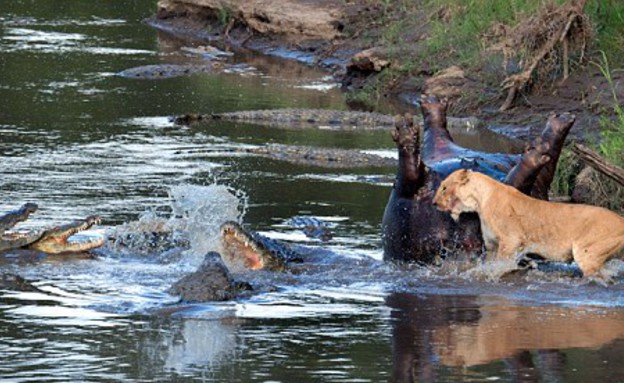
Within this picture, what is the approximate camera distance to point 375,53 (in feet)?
74.8

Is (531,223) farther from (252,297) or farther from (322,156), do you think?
(322,156)

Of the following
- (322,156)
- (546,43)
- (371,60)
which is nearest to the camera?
(322,156)

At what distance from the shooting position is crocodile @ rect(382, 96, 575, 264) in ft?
33.3

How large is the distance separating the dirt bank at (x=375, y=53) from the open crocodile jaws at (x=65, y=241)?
6976 millimetres

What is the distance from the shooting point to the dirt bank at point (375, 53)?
60.2 feet

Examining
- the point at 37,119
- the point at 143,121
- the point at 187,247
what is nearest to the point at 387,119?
the point at 143,121

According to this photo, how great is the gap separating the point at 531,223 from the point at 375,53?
13.3 m

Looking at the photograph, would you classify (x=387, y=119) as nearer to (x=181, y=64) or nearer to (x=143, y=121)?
(x=143, y=121)

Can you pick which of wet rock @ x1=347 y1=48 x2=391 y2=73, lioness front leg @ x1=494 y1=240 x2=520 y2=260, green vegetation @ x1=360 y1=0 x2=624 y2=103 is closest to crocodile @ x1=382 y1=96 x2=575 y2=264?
lioness front leg @ x1=494 y1=240 x2=520 y2=260

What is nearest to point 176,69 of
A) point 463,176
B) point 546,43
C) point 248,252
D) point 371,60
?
point 371,60

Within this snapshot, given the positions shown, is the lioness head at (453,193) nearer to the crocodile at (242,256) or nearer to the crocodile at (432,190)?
the crocodile at (432,190)

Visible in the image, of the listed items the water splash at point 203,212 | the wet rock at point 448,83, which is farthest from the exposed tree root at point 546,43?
the water splash at point 203,212

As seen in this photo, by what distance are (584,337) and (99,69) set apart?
56.9ft

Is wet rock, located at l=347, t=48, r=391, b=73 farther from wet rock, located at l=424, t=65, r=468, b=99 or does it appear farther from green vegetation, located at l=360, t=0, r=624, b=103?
wet rock, located at l=424, t=65, r=468, b=99
